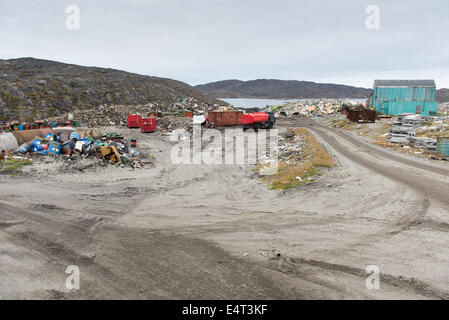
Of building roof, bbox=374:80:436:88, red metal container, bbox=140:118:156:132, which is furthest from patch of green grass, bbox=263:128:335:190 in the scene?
building roof, bbox=374:80:436:88

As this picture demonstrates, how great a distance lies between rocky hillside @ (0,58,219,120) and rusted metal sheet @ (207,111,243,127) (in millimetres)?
20882

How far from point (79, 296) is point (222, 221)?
3.86 metres

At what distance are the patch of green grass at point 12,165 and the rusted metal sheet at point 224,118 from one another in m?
19.1

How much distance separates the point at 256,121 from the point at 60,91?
34.6 metres

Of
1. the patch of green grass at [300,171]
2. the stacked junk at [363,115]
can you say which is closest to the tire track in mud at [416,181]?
the patch of green grass at [300,171]

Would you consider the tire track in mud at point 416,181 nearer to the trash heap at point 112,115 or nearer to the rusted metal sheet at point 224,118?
the rusted metal sheet at point 224,118

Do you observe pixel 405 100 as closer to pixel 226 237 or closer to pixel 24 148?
pixel 226 237

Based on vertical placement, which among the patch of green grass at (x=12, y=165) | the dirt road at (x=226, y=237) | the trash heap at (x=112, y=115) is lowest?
Result: the dirt road at (x=226, y=237)

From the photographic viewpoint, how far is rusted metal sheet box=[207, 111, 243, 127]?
29484mm

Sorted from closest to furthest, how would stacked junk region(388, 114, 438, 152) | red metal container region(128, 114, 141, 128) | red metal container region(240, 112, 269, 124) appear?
stacked junk region(388, 114, 438, 152), red metal container region(240, 112, 269, 124), red metal container region(128, 114, 141, 128)

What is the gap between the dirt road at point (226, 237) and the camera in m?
4.50

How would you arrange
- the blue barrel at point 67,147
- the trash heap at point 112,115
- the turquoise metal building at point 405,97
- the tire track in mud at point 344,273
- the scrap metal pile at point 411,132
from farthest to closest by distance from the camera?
the turquoise metal building at point 405,97, the trash heap at point 112,115, the scrap metal pile at point 411,132, the blue barrel at point 67,147, the tire track in mud at point 344,273

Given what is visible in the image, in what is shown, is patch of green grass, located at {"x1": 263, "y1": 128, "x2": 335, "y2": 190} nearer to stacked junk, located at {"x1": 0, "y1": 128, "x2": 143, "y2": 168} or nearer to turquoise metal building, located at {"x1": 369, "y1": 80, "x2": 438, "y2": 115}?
stacked junk, located at {"x1": 0, "y1": 128, "x2": 143, "y2": 168}
